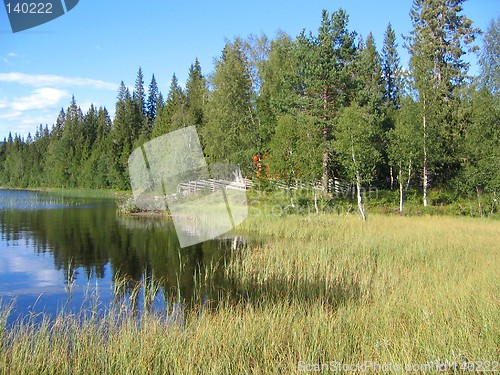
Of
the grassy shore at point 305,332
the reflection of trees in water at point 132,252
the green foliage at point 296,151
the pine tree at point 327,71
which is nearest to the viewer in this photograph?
the grassy shore at point 305,332

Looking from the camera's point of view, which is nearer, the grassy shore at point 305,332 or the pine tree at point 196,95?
the grassy shore at point 305,332

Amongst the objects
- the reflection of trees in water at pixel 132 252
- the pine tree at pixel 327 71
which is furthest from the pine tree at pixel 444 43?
the reflection of trees in water at pixel 132 252

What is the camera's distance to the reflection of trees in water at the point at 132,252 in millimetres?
11688

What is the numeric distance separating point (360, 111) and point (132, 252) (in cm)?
1745

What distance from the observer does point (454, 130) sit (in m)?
30.8

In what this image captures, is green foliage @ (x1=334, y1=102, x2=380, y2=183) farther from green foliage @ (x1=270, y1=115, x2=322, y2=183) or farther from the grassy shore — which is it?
the grassy shore

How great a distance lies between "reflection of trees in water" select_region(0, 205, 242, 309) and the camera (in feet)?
38.3

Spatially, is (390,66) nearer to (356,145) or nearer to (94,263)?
(356,145)

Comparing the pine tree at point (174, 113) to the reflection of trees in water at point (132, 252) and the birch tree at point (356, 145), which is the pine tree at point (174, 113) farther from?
the birch tree at point (356, 145)

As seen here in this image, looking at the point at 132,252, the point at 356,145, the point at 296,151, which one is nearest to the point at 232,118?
the point at 296,151

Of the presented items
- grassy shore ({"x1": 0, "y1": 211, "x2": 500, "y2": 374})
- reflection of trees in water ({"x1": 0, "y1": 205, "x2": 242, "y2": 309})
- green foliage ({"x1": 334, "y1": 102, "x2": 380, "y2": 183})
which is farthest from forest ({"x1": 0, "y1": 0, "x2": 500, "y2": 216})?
grassy shore ({"x1": 0, "y1": 211, "x2": 500, "y2": 374})

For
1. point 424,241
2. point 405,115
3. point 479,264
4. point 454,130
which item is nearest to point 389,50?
point 454,130

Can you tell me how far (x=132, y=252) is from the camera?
17.7m

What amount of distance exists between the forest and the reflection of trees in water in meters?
9.17
